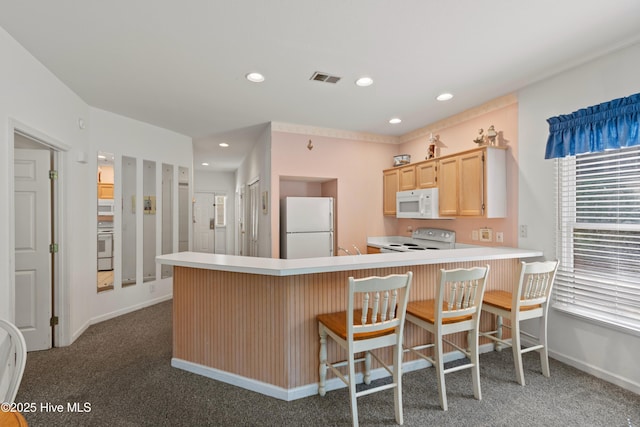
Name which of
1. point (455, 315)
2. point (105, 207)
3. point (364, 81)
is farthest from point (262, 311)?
point (105, 207)

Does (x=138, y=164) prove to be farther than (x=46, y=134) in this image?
Yes

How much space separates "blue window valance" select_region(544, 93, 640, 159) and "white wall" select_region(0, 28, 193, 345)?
4.42 m

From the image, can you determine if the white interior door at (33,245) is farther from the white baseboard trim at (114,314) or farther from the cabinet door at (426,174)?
the cabinet door at (426,174)

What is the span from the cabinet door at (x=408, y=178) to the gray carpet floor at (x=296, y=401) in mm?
2351

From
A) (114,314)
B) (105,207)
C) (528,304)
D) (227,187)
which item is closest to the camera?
(528,304)

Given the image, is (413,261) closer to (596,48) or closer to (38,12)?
(596,48)

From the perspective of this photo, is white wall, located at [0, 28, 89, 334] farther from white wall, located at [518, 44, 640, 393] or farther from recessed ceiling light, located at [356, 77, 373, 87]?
white wall, located at [518, 44, 640, 393]

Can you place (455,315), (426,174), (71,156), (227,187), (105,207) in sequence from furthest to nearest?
(227,187)
(426,174)
(105,207)
(71,156)
(455,315)

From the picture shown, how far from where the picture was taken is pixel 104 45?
2.35m

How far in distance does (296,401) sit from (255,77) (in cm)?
274

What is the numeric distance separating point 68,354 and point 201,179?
249 inches

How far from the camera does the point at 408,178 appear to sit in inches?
177

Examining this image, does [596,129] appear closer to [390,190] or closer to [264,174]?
[390,190]

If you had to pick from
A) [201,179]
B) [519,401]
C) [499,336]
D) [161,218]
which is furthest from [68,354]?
[201,179]
